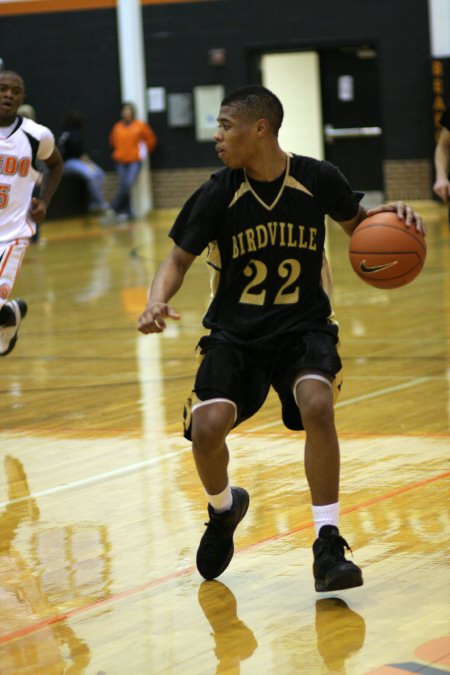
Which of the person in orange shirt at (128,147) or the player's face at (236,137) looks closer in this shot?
the player's face at (236,137)

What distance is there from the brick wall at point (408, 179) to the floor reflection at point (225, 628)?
56.5 feet

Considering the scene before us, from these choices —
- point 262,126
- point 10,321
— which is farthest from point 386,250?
point 10,321

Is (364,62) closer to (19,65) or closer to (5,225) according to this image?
(19,65)

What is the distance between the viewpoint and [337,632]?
3715mm

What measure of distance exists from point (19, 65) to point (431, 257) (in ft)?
37.5

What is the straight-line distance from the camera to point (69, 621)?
394 centimetres

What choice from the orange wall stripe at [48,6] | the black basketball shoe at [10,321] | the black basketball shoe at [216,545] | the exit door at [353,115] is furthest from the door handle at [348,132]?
the black basketball shoe at [216,545]

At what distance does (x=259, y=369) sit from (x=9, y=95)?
3.52m

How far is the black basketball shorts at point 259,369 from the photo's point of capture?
4.17 metres

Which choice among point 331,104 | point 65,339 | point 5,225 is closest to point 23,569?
point 5,225

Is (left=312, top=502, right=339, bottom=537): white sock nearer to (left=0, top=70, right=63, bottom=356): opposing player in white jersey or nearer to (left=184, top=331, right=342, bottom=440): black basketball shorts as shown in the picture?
(left=184, top=331, right=342, bottom=440): black basketball shorts

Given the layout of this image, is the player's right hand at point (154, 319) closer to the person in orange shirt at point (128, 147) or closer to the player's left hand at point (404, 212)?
the player's left hand at point (404, 212)

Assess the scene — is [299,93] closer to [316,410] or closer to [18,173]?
[18,173]

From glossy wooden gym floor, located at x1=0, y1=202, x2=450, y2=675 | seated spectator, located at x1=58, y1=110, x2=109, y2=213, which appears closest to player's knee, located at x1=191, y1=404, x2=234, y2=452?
glossy wooden gym floor, located at x1=0, y1=202, x2=450, y2=675
